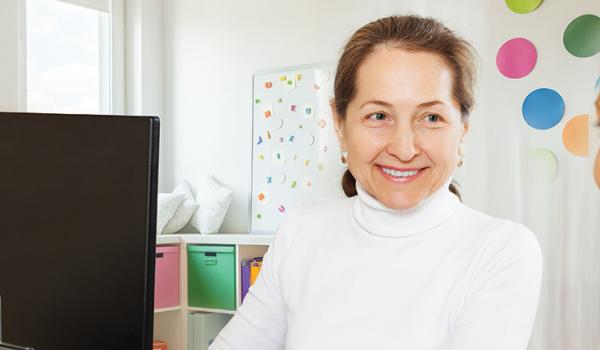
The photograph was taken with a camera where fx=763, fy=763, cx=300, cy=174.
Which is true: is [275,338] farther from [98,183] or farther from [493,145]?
[493,145]

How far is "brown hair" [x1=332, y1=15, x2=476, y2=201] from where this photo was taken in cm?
97

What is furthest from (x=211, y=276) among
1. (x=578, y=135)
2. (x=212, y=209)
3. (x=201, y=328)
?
(x=578, y=135)

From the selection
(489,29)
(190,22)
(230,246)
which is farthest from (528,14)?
(190,22)

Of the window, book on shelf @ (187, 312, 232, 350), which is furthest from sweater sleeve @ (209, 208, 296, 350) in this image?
the window

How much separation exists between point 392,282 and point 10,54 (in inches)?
122

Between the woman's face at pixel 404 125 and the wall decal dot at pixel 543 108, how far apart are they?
198 cm

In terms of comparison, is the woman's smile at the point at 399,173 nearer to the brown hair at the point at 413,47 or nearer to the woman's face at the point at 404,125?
the woman's face at the point at 404,125

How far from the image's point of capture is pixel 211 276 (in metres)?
3.62

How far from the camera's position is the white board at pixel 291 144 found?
3.63 meters

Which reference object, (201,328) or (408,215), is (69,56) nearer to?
(201,328)

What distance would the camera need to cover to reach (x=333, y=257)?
106 centimetres

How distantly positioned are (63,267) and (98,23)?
12.2ft

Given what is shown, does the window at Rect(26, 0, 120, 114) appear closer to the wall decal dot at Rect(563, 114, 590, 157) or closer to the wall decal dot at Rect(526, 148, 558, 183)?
the wall decal dot at Rect(526, 148, 558, 183)

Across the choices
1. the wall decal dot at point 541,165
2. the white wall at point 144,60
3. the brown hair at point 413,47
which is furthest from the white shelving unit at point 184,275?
the brown hair at point 413,47
